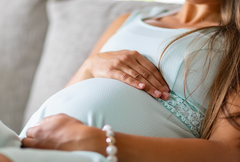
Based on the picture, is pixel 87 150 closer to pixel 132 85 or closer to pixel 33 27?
pixel 132 85

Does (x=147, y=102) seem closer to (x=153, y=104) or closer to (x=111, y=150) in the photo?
(x=153, y=104)

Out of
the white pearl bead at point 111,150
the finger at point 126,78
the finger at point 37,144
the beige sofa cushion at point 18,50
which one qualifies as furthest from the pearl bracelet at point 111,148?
the beige sofa cushion at point 18,50

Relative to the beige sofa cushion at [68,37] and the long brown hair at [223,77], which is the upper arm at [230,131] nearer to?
the long brown hair at [223,77]

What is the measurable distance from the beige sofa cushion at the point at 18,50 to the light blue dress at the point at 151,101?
0.57m

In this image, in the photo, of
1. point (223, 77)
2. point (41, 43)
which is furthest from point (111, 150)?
point (41, 43)

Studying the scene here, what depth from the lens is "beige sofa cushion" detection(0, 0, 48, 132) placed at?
4.27 ft

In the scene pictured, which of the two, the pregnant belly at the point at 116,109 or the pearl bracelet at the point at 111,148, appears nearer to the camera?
the pearl bracelet at the point at 111,148

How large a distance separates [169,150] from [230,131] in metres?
0.20

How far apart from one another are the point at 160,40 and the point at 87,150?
0.45 m

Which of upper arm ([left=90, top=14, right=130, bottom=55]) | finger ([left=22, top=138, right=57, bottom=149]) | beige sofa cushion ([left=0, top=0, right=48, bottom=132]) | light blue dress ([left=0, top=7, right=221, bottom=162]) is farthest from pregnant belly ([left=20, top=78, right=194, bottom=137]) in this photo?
beige sofa cushion ([left=0, top=0, right=48, bottom=132])

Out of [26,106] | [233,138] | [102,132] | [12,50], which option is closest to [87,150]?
[102,132]

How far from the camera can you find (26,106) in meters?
1.31

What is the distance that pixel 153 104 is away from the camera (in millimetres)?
732

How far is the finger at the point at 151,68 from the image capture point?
0.80 m
